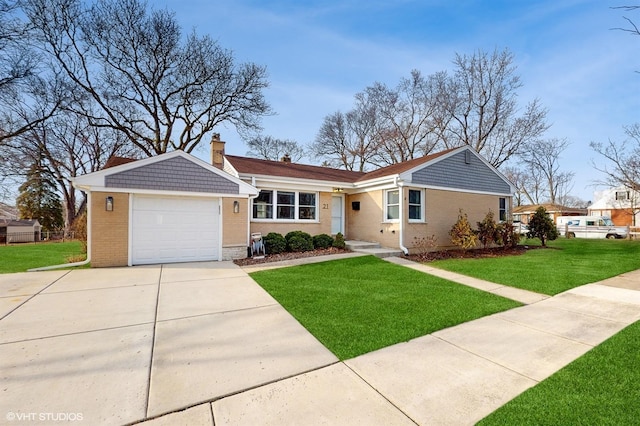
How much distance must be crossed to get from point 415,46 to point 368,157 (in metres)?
17.2

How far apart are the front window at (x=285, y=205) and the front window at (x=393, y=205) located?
314 centimetres

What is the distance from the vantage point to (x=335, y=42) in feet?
42.4

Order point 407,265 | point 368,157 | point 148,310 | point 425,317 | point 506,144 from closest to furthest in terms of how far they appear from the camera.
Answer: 1. point 425,317
2. point 148,310
3. point 407,265
4. point 506,144
5. point 368,157

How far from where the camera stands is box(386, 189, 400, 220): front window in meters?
11.9

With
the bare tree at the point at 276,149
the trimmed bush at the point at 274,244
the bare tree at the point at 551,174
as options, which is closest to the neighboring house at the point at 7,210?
the bare tree at the point at 276,149

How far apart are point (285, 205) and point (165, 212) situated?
4.59 metres

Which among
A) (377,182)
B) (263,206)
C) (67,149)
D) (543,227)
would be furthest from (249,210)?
(67,149)

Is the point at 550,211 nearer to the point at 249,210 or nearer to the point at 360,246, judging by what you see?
the point at 360,246

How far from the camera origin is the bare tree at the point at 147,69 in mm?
16422

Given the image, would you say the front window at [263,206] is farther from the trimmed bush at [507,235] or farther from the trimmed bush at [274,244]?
the trimmed bush at [507,235]

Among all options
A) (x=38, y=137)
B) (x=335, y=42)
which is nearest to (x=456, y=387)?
(x=335, y=42)

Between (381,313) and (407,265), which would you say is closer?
(381,313)

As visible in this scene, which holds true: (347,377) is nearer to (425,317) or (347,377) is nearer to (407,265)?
(425,317)

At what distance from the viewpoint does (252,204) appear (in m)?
11.7
